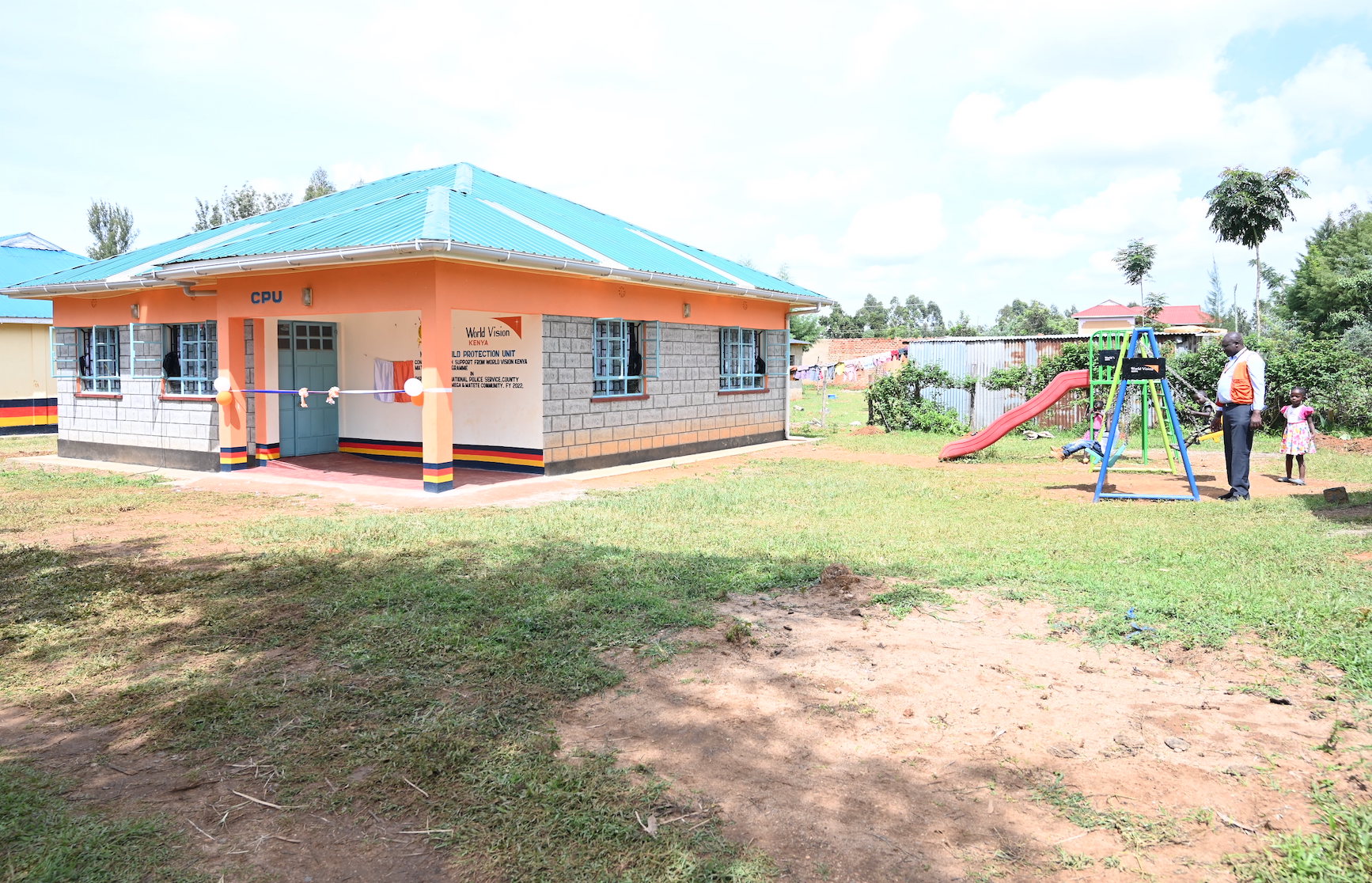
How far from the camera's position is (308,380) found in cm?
1561

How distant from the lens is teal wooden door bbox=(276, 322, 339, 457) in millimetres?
15219

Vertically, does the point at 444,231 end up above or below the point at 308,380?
above

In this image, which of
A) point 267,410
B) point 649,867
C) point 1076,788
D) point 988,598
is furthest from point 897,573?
point 267,410

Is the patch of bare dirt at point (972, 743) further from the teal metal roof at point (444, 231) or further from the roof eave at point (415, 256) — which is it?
the teal metal roof at point (444, 231)

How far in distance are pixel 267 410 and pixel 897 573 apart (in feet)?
37.4

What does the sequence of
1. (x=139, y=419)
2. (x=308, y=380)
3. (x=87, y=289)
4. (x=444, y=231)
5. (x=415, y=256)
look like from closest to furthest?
(x=415, y=256), (x=444, y=231), (x=87, y=289), (x=308, y=380), (x=139, y=419)

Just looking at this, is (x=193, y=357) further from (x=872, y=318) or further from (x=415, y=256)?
(x=872, y=318)

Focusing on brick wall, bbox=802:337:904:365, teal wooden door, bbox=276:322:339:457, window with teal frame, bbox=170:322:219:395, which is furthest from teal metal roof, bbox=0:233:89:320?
brick wall, bbox=802:337:904:365

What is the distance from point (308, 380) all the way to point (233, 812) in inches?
520

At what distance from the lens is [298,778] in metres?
3.75

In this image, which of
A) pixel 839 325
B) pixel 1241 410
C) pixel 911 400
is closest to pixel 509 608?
pixel 1241 410

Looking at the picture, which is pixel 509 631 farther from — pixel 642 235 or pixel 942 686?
pixel 642 235

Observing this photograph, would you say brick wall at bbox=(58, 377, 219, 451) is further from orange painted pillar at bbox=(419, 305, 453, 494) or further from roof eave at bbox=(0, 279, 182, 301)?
orange painted pillar at bbox=(419, 305, 453, 494)

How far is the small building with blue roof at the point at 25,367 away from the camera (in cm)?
2131
